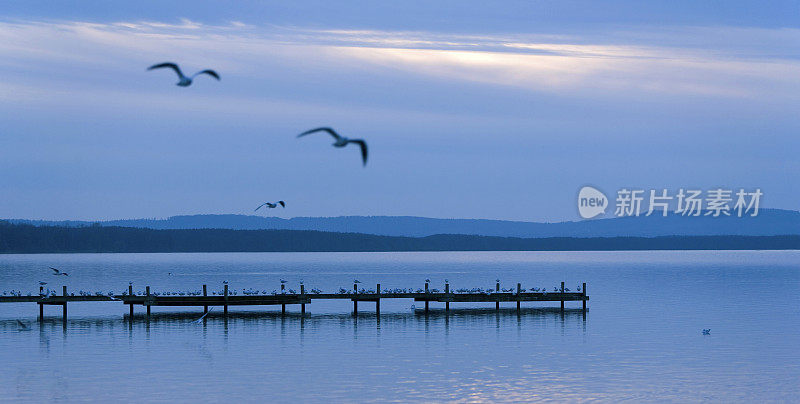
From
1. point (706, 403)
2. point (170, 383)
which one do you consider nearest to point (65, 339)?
point (170, 383)

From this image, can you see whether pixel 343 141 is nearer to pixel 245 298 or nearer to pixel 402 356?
pixel 402 356

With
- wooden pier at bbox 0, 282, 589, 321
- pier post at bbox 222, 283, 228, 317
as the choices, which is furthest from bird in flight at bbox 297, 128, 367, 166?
pier post at bbox 222, 283, 228, 317

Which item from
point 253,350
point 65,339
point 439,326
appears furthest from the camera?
point 439,326

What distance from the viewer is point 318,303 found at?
94.6 metres

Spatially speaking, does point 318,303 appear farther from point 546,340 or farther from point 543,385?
point 543,385

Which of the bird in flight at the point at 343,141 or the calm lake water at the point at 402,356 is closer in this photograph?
the bird in flight at the point at 343,141

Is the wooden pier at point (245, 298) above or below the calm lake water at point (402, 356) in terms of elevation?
above

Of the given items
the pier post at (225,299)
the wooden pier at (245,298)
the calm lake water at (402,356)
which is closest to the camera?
the calm lake water at (402,356)

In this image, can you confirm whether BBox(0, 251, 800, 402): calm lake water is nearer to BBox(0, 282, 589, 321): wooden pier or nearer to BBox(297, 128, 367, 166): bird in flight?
BBox(0, 282, 589, 321): wooden pier

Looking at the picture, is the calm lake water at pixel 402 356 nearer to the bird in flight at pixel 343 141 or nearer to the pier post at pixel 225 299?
the pier post at pixel 225 299

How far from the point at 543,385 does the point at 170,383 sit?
51.5 feet

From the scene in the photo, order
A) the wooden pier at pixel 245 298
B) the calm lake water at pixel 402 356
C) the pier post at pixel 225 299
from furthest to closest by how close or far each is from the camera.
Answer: the pier post at pixel 225 299
the wooden pier at pixel 245 298
the calm lake water at pixel 402 356

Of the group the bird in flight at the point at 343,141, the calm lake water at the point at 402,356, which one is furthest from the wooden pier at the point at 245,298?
the bird in flight at the point at 343,141

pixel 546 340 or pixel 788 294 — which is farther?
pixel 788 294
